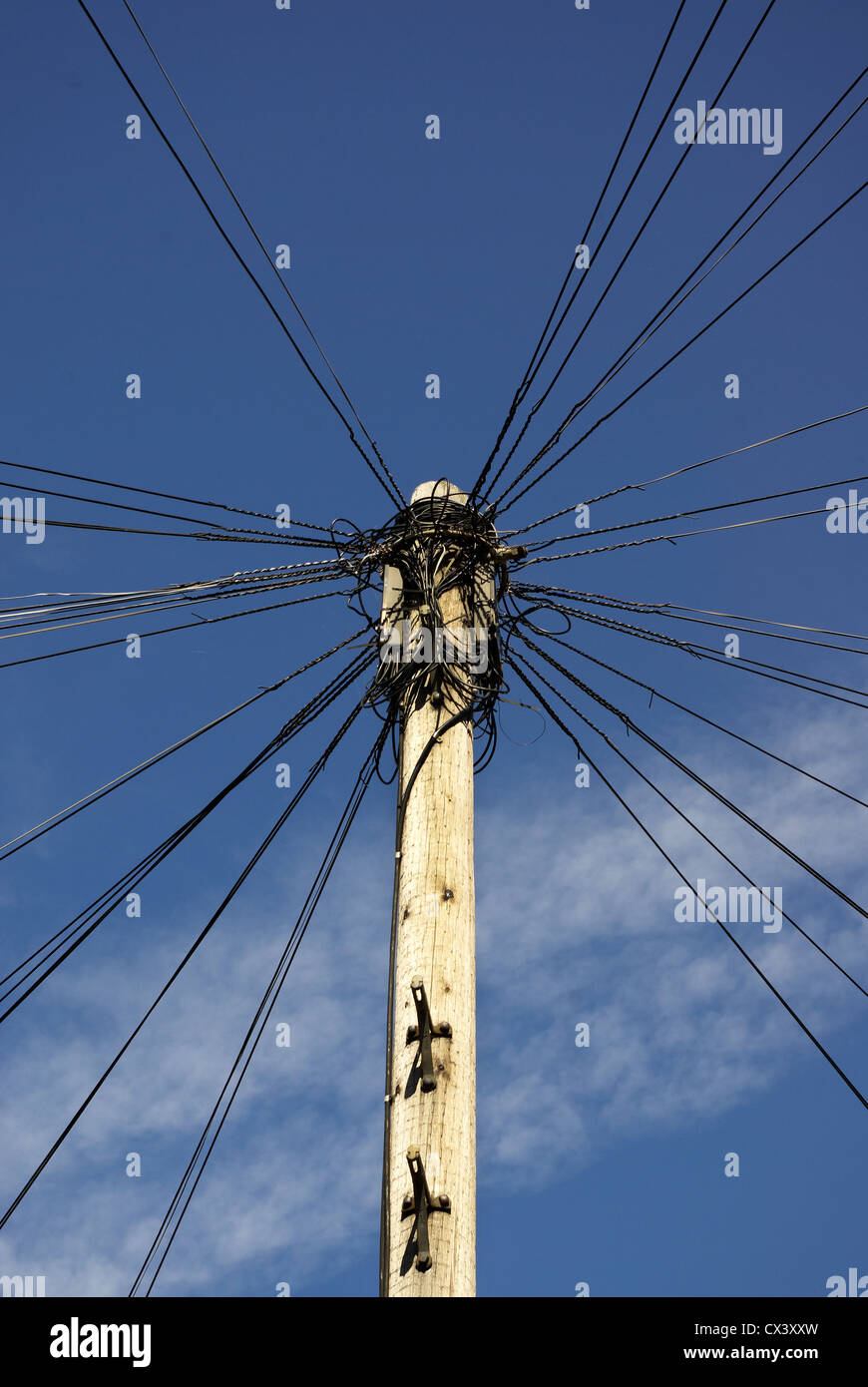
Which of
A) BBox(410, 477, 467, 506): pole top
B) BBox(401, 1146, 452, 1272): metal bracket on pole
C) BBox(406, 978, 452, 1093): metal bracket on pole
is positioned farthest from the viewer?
BBox(410, 477, 467, 506): pole top

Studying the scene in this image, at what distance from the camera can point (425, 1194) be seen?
172 inches

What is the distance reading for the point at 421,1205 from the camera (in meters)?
4.36

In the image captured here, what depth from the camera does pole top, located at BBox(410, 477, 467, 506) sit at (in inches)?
258

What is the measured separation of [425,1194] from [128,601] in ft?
12.9

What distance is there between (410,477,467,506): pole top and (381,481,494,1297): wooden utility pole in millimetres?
63

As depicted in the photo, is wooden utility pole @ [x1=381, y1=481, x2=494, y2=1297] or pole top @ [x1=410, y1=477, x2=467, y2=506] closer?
wooden utility pole @ [x1=381, y1=481, x2=494, y2=1297]

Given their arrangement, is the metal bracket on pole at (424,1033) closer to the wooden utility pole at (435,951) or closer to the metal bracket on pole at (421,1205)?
the wooden utility pole at (435,951)

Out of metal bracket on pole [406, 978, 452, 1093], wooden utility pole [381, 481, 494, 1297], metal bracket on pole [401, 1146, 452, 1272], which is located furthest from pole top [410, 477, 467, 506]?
metal bracket on pole [401, 1146, 452, 1272]

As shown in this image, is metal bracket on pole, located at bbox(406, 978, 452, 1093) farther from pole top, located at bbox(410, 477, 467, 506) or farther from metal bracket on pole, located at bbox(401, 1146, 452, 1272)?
pole top, located at bbox(410, 477, 467, 506)

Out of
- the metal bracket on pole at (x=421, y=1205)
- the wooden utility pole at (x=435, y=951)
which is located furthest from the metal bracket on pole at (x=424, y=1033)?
the metal bracket on pole at (x=421, y=1205)

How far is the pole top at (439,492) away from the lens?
6.55m
